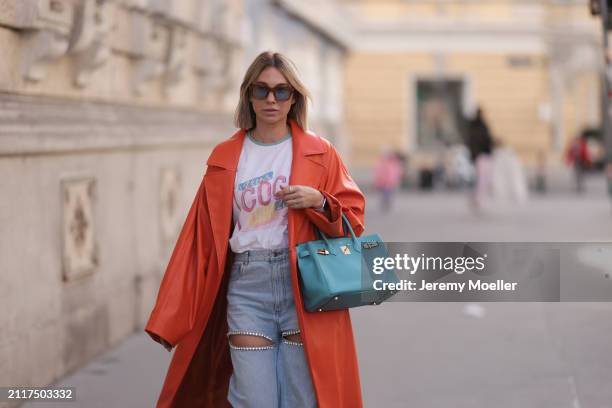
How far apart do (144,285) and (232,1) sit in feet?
17.1

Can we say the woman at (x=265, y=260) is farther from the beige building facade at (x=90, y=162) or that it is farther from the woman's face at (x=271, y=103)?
the beige building facade at (x=90, y=162)

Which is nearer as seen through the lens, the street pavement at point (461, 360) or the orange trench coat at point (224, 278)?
the orange trench coat at point (224, 278)

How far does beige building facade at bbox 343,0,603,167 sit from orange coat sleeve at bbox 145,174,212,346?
116 ft

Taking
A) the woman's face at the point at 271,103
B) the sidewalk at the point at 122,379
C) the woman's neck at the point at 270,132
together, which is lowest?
the sidewalk at the point at 122,379

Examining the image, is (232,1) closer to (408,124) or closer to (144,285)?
(144,285)

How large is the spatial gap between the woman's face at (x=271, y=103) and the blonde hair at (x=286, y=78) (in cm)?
2

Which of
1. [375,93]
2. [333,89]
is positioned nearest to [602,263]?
[333,89]

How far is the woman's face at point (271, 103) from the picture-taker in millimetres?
5262

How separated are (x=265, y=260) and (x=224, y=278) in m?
0.32

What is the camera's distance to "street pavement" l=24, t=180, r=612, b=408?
750 centimetres

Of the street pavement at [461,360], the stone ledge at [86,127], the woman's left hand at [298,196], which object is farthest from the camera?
the street pavement at [461,360]

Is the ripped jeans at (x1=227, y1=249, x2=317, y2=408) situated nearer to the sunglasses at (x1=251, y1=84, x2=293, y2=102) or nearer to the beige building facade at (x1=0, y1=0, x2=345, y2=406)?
the sunglasses at (x1=251, y1=84, x2=293, y2=102)

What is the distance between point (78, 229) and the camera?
27.7ft

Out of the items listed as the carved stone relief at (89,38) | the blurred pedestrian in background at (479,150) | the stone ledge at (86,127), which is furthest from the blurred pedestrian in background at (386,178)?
the carved stone relief at (89,38)
